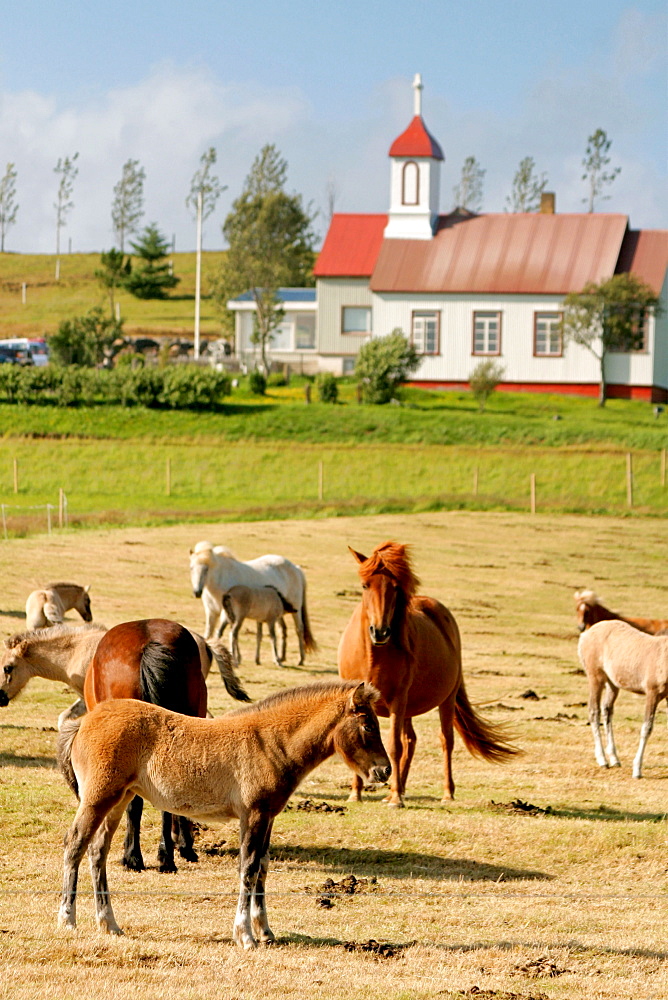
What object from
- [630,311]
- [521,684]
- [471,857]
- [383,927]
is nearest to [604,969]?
[383,927]

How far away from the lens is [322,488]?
4338cm

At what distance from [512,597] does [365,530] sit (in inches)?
303

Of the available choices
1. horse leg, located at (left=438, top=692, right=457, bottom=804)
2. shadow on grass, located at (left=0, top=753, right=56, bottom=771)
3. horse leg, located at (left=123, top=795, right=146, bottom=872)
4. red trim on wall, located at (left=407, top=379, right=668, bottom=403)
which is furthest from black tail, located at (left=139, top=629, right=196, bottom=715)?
red trim on wall, located at (left=407, top=379, right=668, bottom=403)

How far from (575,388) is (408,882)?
56774mm

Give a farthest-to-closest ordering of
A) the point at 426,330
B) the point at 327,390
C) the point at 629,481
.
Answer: the point at 426,330 < the point at 327,390 < the point at 629,481

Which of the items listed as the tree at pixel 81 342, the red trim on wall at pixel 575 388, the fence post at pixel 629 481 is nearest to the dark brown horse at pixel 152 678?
the fence post at pixel 629 481

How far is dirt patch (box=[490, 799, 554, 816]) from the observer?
11.7 meters

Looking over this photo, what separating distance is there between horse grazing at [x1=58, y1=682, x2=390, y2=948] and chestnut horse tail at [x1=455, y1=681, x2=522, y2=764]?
230 inches

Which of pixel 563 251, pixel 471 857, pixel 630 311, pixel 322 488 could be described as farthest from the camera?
pixel 563 251

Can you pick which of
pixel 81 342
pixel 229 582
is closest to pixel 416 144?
pixel 81 342

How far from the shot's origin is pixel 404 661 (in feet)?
38.9

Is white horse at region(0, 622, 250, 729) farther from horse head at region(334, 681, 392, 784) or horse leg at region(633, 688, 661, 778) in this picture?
horse leg at region(633, 688, 661, 778)

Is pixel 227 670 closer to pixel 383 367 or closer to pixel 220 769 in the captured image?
pixel 220 769

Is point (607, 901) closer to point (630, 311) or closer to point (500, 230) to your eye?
point (630, 311)
